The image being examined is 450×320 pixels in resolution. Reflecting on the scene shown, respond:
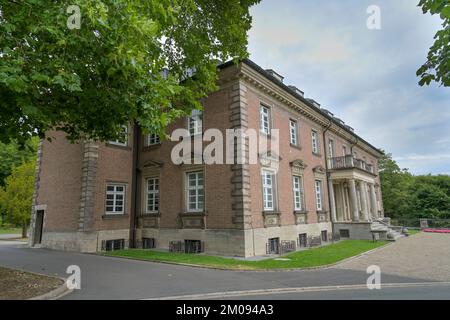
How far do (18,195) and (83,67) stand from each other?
25460 mm

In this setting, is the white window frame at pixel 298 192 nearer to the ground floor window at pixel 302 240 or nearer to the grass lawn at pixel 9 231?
the ground floor window at pixel 302 240

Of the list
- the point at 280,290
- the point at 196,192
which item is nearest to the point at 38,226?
the point at 196,192

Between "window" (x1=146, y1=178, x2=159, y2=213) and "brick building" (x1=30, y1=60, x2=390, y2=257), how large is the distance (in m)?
0.06

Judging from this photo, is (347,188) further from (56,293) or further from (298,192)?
(56,293)

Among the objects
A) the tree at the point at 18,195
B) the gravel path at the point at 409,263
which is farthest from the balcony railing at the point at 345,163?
the tree at the point at 18,195

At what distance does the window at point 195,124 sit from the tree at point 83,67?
595cm

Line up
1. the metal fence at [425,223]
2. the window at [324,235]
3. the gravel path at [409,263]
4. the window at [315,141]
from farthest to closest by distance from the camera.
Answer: the metal fence at [425,223] < the window at [315,141] < the window at [324,235] < the gravel path at [409,263]

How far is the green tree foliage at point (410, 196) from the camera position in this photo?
3788 centimetres

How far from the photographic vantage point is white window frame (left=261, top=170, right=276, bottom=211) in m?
15.1

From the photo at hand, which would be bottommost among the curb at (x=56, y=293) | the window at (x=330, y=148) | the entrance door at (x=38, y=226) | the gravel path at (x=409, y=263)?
the gravel path at (x=409, y=263)

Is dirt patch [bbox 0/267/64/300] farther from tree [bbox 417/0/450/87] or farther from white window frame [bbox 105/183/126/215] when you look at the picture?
tree [bbox 417/0/450/87]

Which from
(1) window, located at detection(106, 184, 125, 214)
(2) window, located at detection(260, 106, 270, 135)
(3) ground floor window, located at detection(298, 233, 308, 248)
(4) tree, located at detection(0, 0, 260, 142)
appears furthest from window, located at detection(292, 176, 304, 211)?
(4) tree, located at detection(0, 0, 260, 142)

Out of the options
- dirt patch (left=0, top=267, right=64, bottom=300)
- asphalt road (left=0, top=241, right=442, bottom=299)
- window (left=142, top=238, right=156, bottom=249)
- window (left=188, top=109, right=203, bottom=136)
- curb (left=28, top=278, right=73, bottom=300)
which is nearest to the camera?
curb (left=28, top=278, right=73, bottom=300)

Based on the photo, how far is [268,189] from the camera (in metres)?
15.6
